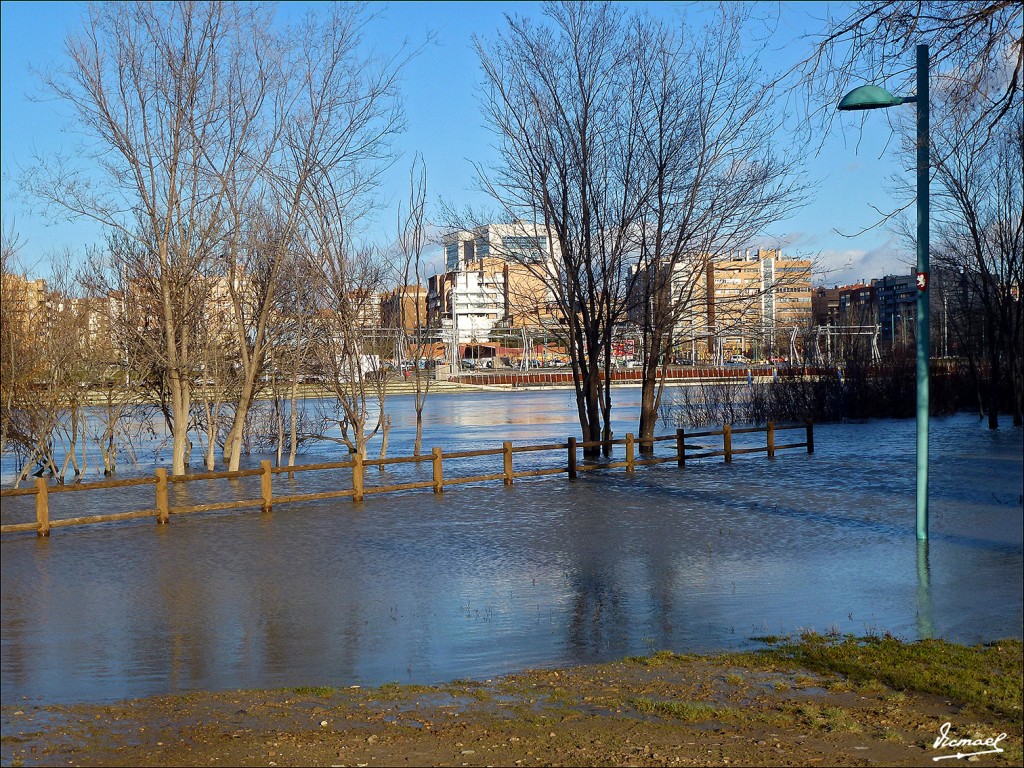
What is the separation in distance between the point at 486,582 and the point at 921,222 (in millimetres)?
6764

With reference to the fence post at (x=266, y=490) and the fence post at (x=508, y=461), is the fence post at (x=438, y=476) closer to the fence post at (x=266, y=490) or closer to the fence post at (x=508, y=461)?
the fence post at (x=508, y=461)

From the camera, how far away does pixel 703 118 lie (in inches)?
1038

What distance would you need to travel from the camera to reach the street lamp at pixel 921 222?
10.7 meters

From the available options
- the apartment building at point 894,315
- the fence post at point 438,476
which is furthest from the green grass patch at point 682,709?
the apartment building at point 894,315

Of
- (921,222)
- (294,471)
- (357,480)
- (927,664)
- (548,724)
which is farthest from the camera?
(294,471)

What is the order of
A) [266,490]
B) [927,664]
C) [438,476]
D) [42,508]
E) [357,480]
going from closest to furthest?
[927,664], [42,508], [266,490], [357,480], [438,476]

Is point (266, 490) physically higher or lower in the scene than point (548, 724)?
higher

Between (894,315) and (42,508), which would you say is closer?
(42,508)

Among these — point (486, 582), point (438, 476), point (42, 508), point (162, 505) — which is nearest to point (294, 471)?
point (438, 476)

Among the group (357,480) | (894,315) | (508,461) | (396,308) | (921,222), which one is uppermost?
(894,315)

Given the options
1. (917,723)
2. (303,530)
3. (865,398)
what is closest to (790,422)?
(865,398)

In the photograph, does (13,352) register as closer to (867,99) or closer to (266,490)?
(266,490)

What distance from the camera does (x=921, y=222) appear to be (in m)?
12.5

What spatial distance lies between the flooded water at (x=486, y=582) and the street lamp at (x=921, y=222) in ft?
3.24
